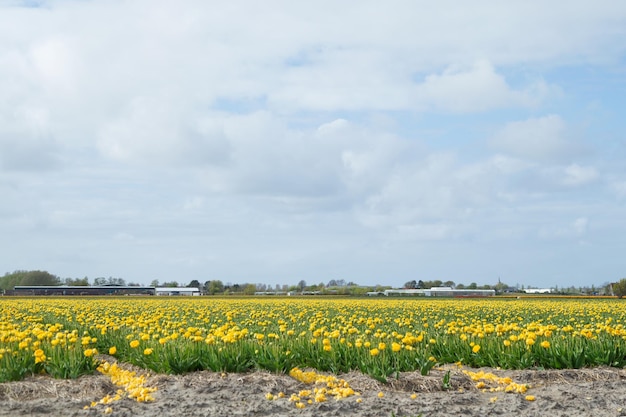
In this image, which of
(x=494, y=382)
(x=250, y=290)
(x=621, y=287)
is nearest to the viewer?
(x=494, y=382)

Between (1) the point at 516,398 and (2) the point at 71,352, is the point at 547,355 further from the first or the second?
(2) the point at 71,352

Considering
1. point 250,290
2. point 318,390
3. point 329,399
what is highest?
Answer: point 250,290

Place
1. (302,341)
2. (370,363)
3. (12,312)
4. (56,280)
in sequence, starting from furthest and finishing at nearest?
(56,280) < (12,312) < (302,341) < (370,363)

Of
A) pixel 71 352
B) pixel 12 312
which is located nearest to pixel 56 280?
pixel 12 312

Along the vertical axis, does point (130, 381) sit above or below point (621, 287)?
below

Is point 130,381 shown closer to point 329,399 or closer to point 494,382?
point 329,399

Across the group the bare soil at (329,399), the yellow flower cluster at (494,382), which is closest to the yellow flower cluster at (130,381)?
the bare soil at (329,399)

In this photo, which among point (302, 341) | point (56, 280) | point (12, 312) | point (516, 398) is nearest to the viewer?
point (516, 398)

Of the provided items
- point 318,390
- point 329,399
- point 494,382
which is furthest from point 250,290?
point 329,399

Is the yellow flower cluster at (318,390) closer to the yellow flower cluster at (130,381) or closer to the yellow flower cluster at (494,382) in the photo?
the yellow flower cluster at (130,381)

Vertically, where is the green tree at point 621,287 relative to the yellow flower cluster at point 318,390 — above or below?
above

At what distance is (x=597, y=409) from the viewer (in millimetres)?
9586

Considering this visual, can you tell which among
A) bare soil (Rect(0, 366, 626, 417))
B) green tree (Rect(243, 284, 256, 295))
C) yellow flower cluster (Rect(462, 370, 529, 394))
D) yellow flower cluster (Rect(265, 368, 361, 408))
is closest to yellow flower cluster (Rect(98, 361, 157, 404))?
bare soil (Rect(0, 366, 626, 417))

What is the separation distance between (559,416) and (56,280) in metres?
180
